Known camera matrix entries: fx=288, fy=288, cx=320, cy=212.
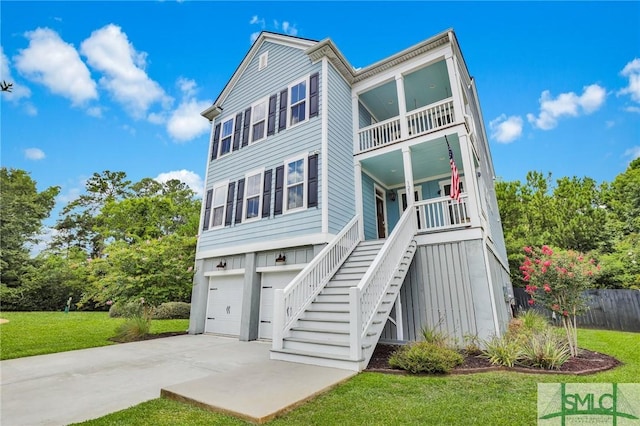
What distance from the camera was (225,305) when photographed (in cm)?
1022

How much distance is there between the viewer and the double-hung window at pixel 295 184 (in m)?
8.91

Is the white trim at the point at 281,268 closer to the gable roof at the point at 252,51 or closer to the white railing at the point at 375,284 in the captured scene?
the white railing at the point at 375,284

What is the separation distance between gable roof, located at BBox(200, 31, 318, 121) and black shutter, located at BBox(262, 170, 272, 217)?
4.77 m

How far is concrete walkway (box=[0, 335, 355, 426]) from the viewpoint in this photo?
3.22m

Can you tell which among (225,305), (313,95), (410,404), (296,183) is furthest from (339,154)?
(410,404)

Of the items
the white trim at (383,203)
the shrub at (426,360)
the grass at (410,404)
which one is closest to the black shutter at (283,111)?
the white trim at (383,203)

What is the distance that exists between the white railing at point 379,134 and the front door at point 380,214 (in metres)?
2.03

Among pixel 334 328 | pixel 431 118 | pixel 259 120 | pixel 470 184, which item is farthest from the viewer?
pixel 259 120

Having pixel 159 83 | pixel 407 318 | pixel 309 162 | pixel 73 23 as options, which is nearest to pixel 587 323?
pixel 407 318

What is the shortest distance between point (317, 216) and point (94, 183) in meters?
28.2

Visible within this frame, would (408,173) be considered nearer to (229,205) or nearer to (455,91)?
(455,91)

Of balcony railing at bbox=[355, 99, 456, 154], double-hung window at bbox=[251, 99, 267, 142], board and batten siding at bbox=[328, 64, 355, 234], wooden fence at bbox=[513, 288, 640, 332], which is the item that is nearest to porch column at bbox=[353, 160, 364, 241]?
board and batten siding at bbox=[328, 64, 355, 234]

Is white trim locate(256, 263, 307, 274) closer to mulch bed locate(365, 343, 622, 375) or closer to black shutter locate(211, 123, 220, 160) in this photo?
mulch bed locate(365, 343, 622, 375)

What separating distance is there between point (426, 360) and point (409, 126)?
293 inches
